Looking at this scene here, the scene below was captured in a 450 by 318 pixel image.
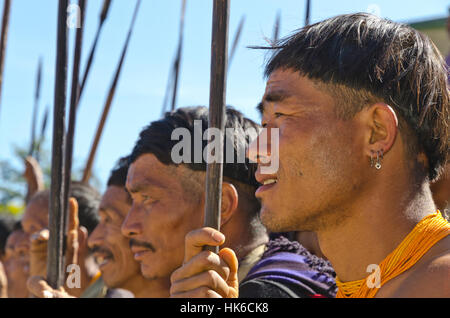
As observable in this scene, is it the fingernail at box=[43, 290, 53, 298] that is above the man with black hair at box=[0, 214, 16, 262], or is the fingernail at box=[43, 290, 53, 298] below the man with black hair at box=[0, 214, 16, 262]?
below

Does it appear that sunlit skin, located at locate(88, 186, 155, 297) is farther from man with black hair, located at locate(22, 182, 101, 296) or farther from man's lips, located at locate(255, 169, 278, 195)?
man's lips, located at locate(255, 169, 278, 195)

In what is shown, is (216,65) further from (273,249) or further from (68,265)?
(68,265)

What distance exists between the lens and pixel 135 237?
2.76 meters

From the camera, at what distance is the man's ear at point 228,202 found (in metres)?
2.65

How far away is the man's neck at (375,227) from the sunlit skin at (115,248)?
1.86 metres

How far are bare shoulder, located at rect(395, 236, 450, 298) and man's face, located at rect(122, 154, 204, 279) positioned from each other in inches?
53.3

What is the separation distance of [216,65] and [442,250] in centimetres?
71

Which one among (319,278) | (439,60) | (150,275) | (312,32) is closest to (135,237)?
(150,275)

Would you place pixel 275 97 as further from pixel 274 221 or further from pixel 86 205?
pixel 86 205

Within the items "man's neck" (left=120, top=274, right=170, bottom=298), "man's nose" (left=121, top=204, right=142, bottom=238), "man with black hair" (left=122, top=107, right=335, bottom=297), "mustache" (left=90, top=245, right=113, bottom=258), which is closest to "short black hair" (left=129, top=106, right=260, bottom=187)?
"man with black hair" (left=122, top=107, right=335, bottom=297)

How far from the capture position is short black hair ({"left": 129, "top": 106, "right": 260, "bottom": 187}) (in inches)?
109

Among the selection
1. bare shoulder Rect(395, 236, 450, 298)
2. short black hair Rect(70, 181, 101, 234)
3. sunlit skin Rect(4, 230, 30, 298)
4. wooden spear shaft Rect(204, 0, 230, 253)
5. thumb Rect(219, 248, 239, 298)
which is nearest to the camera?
bare shoulder Rect(395, 236, 450, 298)

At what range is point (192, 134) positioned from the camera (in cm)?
283

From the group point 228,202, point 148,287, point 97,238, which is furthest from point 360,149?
point 97,238
